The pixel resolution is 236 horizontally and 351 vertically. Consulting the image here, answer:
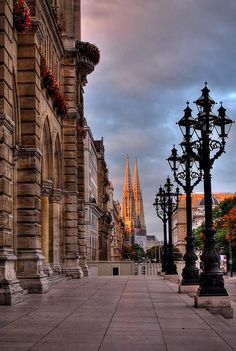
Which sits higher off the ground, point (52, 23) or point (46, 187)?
point (52, 23)

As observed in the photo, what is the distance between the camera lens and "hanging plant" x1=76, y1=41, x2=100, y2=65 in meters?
43.0

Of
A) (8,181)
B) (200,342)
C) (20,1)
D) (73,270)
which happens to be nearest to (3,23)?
(20,1)

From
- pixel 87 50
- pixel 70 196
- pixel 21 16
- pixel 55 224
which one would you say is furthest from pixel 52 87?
pixel 87 50

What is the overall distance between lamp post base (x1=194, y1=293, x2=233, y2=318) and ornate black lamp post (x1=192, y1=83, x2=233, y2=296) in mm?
155

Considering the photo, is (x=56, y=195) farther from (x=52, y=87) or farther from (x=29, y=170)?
(x=29, y=170)

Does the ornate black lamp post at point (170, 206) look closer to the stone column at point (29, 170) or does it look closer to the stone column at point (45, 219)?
the stone column at point (45, 219)

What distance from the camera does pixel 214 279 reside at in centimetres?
1842

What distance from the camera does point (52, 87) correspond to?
31938mm

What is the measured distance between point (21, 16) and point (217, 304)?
11.4 meters

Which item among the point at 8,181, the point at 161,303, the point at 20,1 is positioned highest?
the point at 20,1

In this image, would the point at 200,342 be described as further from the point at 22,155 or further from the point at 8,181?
the point at 22,155

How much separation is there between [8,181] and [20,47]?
7.30m

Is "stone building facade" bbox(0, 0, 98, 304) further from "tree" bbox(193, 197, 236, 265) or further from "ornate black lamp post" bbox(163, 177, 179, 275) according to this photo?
"tree" bbox(193, 197, 236, 265)

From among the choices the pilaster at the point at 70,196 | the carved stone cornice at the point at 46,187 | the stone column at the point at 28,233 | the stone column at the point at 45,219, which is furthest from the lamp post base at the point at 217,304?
the pilaster at the point at 70,196
